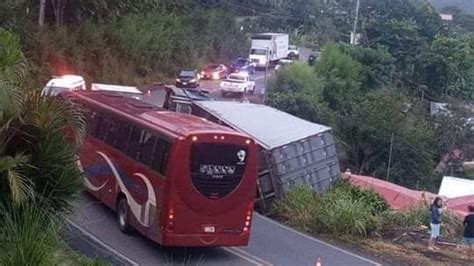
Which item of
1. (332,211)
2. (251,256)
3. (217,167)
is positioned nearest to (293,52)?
(332,211)

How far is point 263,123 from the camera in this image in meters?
21.9

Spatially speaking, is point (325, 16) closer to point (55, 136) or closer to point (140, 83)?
point (140, 83)

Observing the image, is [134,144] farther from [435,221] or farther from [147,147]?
[435,221]

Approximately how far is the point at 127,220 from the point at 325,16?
6320 cm

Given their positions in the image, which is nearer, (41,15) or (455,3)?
(41,15)

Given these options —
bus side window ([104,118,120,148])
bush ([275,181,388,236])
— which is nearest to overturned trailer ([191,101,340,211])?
bush ([275,181,388,236])

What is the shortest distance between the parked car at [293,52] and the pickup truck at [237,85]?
1983cm

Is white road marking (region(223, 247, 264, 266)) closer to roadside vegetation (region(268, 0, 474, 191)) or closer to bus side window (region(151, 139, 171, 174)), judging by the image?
bus side window (region(151, 139, 171, 174))

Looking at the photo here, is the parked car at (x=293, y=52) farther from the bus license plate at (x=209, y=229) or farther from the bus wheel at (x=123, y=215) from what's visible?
the bus license plate at (x=209, y=229)

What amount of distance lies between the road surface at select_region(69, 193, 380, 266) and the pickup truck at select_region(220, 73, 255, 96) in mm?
29886

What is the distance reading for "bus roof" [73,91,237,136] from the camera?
13844 millimetres

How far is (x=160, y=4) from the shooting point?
55.0m

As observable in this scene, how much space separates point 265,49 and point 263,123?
143 ft

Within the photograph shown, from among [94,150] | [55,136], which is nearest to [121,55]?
[94,150]
